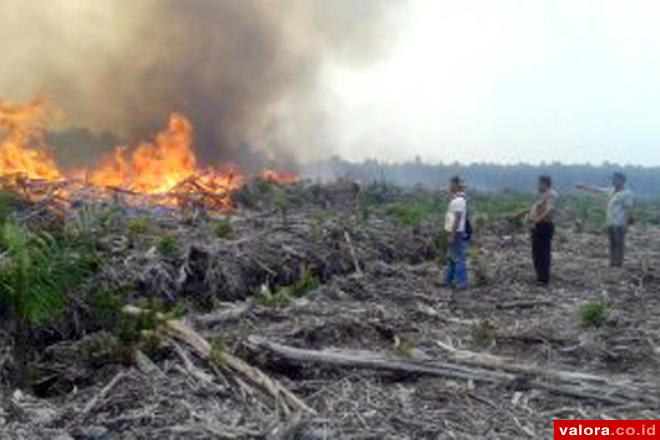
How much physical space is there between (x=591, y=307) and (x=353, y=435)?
5.06 m

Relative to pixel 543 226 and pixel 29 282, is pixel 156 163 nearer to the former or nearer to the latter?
pixel 543 226

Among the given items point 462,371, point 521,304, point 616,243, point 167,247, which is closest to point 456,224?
point 521,304

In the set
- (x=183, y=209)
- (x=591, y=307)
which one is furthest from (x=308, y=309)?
(x=183, y=209)

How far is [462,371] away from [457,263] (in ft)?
18.8

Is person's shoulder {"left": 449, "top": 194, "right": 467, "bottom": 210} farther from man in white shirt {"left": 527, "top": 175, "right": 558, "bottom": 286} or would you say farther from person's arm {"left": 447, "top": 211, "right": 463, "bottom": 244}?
man in white shirt {"left": 527, "top": 175, "right": 558, "bottom": 286}

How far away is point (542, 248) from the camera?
14711mm

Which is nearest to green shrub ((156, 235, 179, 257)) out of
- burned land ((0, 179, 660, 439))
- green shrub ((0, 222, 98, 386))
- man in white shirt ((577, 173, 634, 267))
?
burned land ((0, 179, 660, 439))

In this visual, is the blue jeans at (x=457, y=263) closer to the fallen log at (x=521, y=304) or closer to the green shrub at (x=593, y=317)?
the fallen log at (x=521, y=304)

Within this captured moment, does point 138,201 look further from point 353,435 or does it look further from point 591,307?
point 353,435

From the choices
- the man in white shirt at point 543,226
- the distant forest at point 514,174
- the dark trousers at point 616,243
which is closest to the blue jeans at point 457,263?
the man in white shirt at point 543,226

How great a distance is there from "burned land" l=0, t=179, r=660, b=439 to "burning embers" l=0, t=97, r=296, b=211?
109cm

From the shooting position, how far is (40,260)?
27.5ft

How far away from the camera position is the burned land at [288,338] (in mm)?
7281

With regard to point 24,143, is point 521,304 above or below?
below
